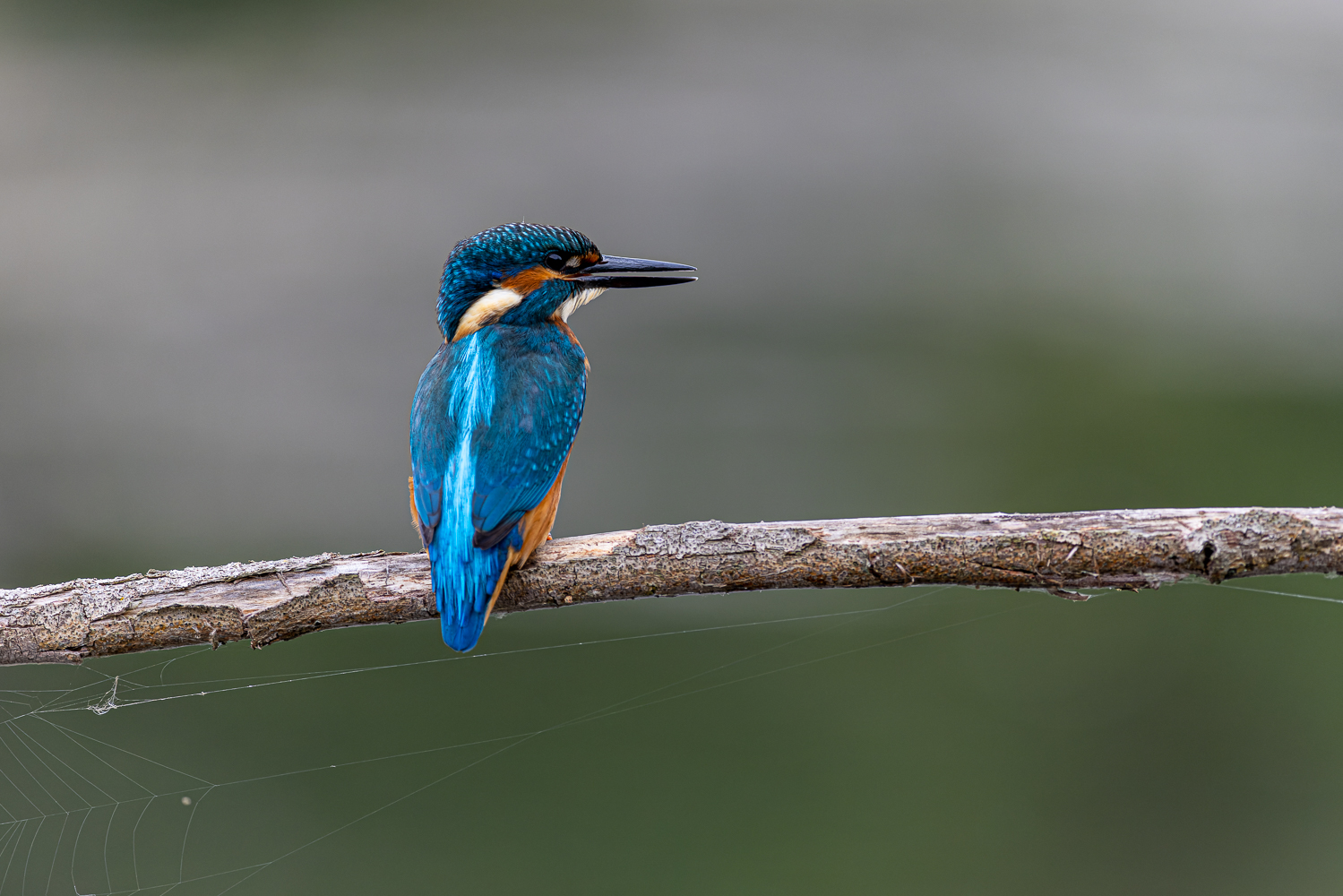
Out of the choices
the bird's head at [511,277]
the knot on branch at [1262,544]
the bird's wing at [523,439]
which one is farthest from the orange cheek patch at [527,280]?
the knot on branch at [1262,544]

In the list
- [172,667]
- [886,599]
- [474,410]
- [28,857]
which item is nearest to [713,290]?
[886,599]

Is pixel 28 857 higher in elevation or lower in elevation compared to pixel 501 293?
lower

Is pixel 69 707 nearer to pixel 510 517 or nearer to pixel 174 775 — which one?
pixel 510 517

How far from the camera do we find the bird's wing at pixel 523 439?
117cm

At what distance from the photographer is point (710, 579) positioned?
1143 mm

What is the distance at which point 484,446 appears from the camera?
4.07 ft

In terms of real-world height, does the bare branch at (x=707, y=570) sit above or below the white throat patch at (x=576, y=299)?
below

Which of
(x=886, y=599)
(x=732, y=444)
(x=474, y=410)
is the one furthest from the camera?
(x=732, y=444)

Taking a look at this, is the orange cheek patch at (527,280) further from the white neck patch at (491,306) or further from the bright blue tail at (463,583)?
the bright blue tail at (463,583)

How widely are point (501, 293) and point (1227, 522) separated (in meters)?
1.07

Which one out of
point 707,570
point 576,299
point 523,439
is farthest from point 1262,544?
point 576,299

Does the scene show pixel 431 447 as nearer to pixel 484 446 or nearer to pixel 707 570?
pixel 484 446

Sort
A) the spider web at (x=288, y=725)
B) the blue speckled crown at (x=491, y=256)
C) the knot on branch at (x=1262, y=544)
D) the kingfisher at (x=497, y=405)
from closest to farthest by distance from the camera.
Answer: the knot on branch at (x=1262, y=544), the kingfisher at (x=497, y=405), the blue speckled crown at (x=491, y=256), the spider web at (x=288, y=725)

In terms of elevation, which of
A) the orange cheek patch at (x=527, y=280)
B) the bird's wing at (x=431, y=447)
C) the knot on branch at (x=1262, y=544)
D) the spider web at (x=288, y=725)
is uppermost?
the orange cheek patch at (x=527, y=280)
